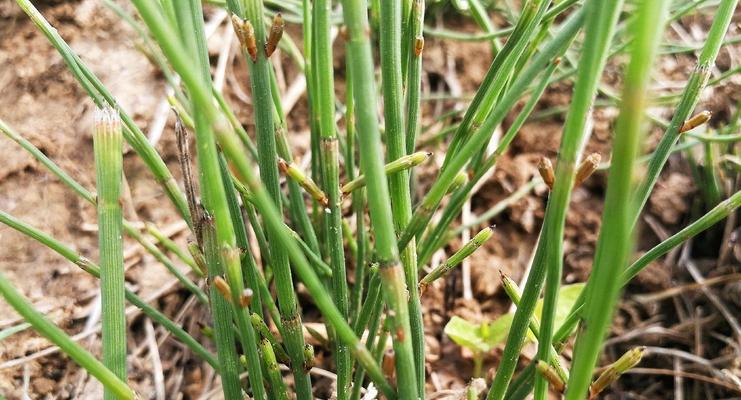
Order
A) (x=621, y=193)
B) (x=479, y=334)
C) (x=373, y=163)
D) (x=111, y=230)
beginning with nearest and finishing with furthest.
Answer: (x=621, y=193) < (x=373, y=163) < (x=111, y=230) < (x=479, y=334)

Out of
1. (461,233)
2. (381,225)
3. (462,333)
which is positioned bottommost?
(462,333)

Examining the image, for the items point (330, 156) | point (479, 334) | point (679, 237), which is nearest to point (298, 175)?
point (330, 156)

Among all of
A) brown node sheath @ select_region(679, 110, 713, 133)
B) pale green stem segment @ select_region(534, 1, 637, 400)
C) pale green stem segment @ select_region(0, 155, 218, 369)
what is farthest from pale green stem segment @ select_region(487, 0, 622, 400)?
pale green stem segment @ select_region(0, 155, 218, 369)

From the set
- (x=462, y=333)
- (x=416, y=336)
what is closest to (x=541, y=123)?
(x=462, y=333)

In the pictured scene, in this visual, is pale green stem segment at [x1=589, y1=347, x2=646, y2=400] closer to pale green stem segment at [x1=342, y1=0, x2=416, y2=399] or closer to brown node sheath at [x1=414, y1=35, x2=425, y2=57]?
pale green stem segment at [x1=342, y1=0, x2=416, y2=399]

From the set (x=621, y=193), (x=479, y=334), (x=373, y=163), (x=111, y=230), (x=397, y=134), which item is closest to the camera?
(x=621, y=193)

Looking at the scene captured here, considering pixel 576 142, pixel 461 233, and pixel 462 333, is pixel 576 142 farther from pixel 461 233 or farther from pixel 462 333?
pixel 461 233

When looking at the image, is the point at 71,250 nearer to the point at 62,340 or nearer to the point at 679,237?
the point at 62,340
